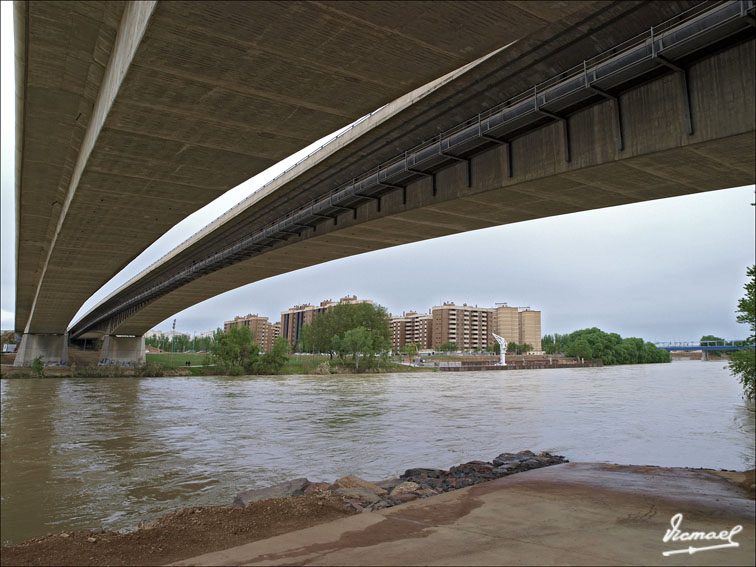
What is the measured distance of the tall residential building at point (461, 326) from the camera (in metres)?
179

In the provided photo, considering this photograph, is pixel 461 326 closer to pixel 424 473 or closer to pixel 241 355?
pixel 241 355

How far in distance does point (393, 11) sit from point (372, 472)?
9.56 meters

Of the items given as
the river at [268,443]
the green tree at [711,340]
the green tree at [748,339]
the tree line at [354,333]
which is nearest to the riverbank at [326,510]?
the river at [268,443]

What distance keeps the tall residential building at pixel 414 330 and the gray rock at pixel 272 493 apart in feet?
590

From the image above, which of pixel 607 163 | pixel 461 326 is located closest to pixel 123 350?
pixel 607 163

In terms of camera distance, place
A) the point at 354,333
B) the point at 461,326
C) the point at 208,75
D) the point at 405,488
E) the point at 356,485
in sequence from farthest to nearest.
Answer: the point at 461,326
the point at 354,333
the point at 356,485
the point at 405,488
the point at 208,75

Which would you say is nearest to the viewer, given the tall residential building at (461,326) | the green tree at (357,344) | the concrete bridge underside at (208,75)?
the concrete bridge underside at (208,75)

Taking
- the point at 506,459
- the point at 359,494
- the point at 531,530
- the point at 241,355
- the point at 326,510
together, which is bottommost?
the point at 506,459

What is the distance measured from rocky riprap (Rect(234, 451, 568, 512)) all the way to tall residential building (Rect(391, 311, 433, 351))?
583 ft

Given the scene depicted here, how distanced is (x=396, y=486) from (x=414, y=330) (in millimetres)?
188040

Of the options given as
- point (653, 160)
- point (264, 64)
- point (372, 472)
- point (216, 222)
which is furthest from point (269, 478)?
point (216, 222)

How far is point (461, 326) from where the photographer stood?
182 m

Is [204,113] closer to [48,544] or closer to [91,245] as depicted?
[48,544]

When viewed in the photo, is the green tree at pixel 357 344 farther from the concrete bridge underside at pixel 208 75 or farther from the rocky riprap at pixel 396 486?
the rocky riprap at pixel 396 486
